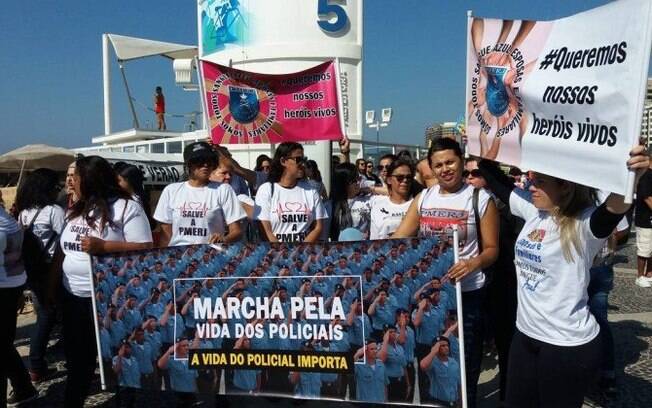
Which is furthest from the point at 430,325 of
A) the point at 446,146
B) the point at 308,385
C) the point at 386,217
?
the point at 386,217

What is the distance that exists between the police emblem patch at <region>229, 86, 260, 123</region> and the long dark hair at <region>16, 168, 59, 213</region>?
5.95 feet

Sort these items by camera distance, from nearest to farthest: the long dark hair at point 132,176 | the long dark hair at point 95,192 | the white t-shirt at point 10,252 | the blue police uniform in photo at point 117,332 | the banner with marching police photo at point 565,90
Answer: the banner with marching police photo at point 565,90
the long dark hair at point 95,192
the blue police uniform in photo at point 117,332
the white t-shirt at point 10,252
the long dark hair at point 132,176

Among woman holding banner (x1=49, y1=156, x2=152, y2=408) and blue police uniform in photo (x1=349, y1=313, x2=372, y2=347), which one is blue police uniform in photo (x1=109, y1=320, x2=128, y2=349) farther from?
blue police uniform in photo (x1=349, y1=313, x2=372, y2=347)

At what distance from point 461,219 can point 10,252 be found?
3.01m

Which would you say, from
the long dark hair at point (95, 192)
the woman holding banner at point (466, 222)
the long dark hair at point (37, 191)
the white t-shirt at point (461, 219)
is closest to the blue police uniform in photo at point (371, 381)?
the woman holding banner at point (466, 222)

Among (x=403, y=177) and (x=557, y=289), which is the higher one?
(x=403, y=177)

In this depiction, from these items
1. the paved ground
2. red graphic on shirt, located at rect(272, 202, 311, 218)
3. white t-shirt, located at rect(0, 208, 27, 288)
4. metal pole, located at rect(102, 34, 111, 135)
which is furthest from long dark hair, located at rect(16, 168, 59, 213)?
metal pole, located at rect(102, 34, 111, 135)

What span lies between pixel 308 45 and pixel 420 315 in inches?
541

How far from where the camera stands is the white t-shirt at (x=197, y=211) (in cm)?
407

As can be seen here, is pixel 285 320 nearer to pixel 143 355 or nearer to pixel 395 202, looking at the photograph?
pixel 143 355

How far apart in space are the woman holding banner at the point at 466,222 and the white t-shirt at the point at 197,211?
1482 millimetres

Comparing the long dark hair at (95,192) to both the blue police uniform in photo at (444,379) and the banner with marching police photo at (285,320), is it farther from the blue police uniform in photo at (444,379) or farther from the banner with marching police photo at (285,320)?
the blue police uniform in photo at (444,379)

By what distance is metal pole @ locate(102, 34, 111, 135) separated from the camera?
21172mm

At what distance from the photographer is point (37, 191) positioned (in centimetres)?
512
